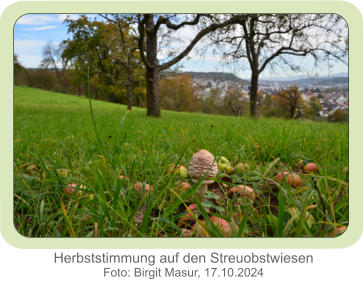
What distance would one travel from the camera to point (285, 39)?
2045 mm

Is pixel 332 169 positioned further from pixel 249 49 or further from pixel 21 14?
pixel 21 14

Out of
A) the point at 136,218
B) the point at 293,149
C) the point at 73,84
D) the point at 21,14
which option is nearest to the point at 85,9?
the point at 21,14

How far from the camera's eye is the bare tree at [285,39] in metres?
1.42

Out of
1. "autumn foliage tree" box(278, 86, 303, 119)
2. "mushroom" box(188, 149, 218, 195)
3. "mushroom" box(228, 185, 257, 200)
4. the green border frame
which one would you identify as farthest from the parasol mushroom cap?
"autumn foliage tree" box(278, 86, 303, 119)

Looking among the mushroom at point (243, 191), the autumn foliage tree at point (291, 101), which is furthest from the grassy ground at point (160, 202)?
the autumn foliage tree at point (291, 101)

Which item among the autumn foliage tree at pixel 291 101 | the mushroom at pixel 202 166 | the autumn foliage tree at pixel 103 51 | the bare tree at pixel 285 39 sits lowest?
the mushroom at pixel 202 166

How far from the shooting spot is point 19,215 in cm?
125

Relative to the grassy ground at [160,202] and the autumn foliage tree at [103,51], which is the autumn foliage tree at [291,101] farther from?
the autumn foliage tree at [103,51]

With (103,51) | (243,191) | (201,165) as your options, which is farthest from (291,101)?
(103,51)

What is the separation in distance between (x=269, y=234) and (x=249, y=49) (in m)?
2.01

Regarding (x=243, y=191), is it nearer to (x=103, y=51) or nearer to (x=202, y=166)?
(x=202, y=166)

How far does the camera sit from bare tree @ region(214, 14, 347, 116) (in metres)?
1.42

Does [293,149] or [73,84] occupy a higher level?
[73,84]

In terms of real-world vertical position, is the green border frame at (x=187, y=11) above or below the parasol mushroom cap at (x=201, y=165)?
above
